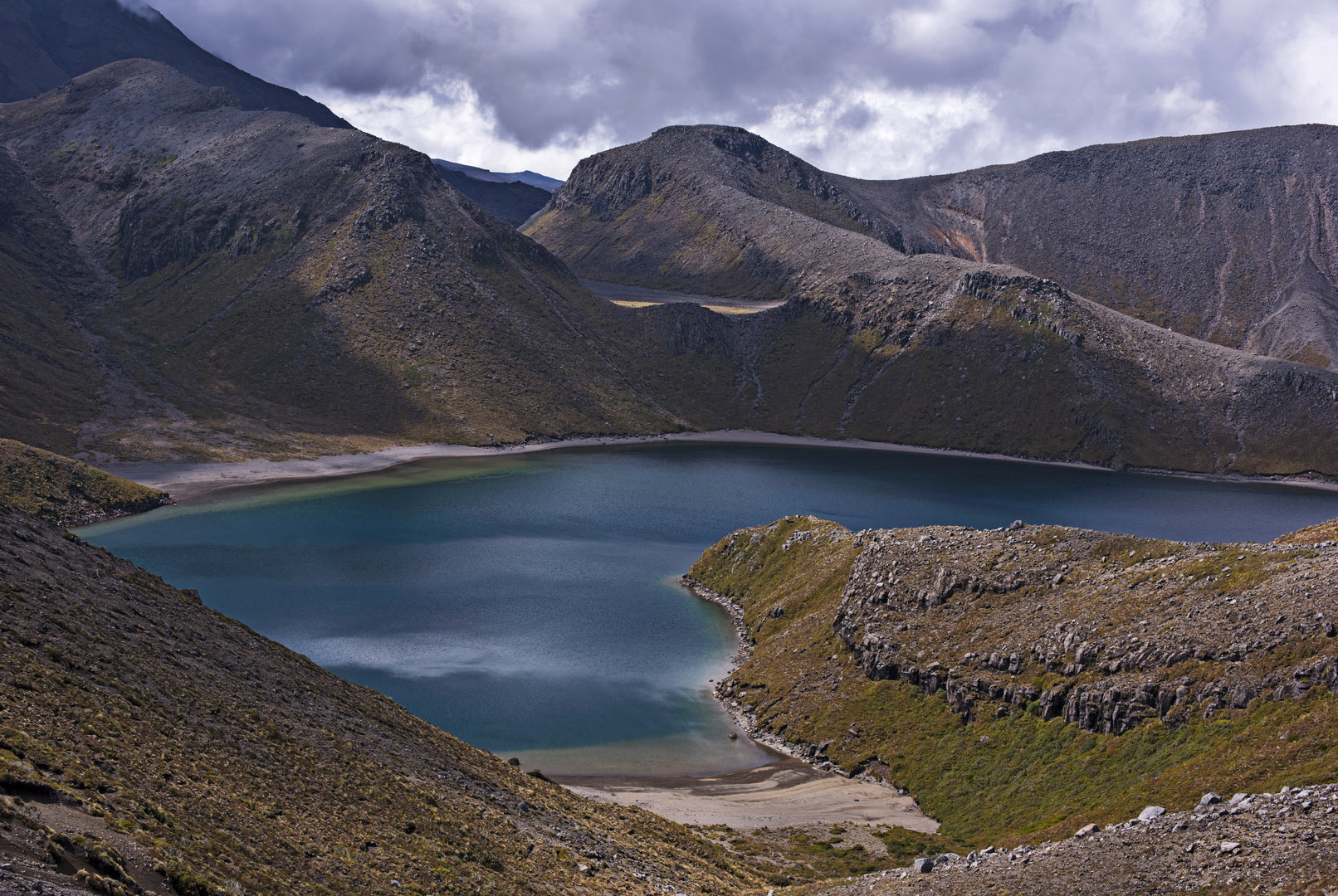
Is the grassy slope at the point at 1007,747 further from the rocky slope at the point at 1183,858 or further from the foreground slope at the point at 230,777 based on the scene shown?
the foreground slope at the point at 230,777

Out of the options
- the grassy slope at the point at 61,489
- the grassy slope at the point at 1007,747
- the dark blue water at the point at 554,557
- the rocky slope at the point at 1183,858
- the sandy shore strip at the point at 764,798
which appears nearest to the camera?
the rocky slope at the point at 1183,858

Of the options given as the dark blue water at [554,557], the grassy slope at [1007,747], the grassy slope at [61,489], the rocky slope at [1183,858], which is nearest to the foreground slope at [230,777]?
the rocky slope at [1183,858]

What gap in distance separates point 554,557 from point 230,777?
3258 inches

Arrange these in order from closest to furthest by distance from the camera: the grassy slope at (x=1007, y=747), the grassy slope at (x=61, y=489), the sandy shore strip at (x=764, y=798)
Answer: the grassy slope at (x=1007, y=747)
the sandy shore strip at (x=764, y=798)
the grassy slope at (x=61, y=489)

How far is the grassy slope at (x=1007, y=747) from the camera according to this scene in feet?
126

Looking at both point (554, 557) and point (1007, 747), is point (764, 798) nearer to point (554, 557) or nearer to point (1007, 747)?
point (1007, 747)

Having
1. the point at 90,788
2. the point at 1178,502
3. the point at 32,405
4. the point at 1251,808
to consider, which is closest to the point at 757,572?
the point at 1251,808

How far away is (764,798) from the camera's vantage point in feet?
180

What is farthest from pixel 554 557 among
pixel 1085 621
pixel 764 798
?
pixel 1085 621

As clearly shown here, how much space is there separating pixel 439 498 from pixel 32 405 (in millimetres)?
79004

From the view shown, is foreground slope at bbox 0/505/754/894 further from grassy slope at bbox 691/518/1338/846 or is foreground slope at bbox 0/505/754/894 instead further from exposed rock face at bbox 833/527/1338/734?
exposed rock face at bbox 833/527/1338/734

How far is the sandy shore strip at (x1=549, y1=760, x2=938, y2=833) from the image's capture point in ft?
167

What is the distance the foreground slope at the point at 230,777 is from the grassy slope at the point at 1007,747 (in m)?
16.0

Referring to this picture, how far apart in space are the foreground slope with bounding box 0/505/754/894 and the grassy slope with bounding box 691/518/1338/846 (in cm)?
1600
